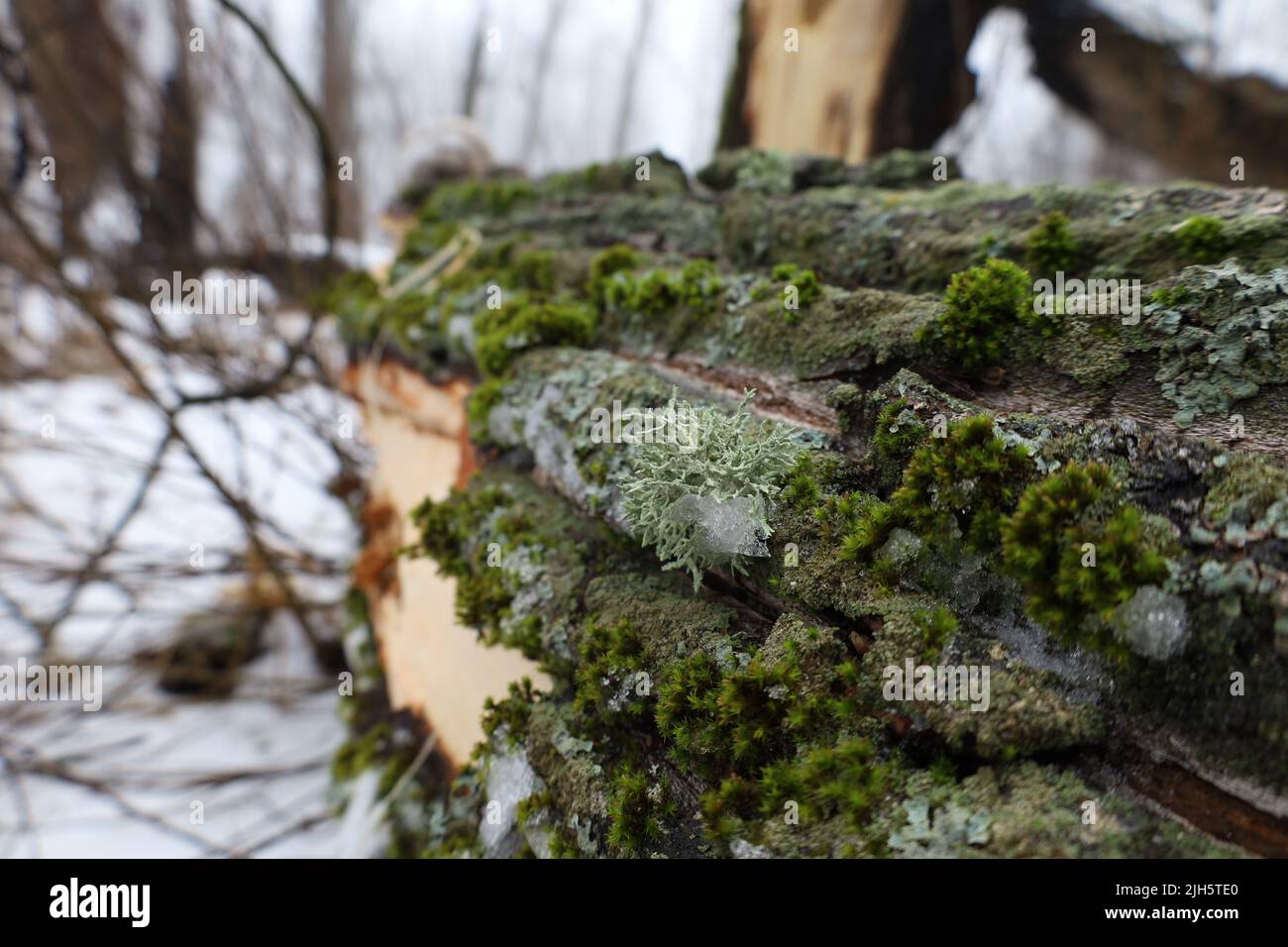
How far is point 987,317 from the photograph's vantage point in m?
1.60

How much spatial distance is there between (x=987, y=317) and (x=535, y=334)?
1.42 m

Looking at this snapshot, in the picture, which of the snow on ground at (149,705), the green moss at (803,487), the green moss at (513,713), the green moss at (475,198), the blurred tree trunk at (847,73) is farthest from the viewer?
the blurred tree trunk at (847,73)

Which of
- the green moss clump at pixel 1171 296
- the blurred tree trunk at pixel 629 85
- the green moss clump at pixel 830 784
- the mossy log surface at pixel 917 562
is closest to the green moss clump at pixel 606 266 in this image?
the mossy log surface at pixel 917 562

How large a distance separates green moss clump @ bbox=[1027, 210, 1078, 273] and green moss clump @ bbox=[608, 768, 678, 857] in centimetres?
162

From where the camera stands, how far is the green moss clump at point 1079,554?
45.6 inches

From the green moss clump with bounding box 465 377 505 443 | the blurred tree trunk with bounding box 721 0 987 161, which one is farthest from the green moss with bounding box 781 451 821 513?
the blurred tree trunk with bounding box 721 0 987 161

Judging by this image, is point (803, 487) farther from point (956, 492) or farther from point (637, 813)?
point (637, 813)

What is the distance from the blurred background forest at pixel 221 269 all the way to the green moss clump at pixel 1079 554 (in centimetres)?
304

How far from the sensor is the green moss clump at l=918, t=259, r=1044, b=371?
160cm

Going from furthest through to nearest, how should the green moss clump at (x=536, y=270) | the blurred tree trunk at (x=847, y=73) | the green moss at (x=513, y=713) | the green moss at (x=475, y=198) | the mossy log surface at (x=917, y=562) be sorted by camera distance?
the blurred tree trunk at (x=847, y=73)
the green moss at (x=475, y=198)
the green moss clump at (x=536, y=270)
the green moss at (x=513, y=713)
the mossy log surface at (x=917, y=562)

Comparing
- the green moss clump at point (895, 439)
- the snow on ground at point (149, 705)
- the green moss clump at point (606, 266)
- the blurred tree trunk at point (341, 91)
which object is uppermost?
the blurred tree trunk at point (341, 91)

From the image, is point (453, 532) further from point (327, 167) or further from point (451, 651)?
point (327, 167)

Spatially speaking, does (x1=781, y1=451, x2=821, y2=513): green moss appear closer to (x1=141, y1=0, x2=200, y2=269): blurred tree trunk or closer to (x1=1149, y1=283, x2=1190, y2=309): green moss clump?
(x1=1149, y1=283, x2=1190, y2=309): green moss clump

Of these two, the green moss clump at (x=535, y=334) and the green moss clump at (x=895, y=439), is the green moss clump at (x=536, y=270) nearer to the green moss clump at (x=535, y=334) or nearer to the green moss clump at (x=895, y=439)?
the green moss clump at (x=535, y=334)
